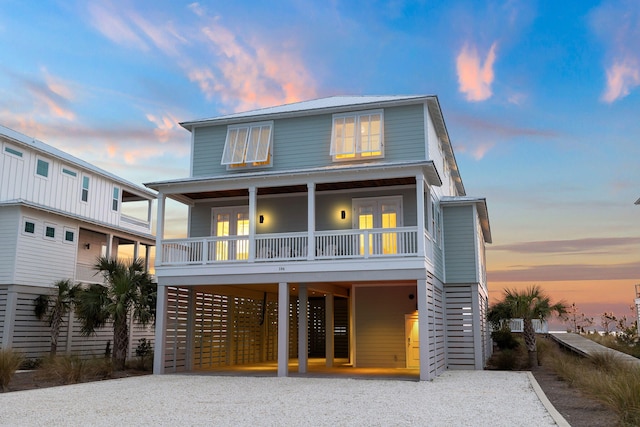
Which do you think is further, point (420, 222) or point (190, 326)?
point (190, 326)

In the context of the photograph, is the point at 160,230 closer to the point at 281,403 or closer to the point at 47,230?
the point at 47,230

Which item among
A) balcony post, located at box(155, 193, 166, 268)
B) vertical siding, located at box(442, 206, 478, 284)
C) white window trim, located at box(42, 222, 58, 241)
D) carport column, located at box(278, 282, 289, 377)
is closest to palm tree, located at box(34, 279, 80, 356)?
white window trim, located at box(42, 222, 58, 241)

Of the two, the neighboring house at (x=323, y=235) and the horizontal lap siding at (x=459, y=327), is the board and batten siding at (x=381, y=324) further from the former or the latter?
the horizontal lap siding at (x=459, y=327)

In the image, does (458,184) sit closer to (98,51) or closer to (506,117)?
(506,117)

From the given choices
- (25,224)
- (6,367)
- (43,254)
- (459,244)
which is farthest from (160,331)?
(459,244)

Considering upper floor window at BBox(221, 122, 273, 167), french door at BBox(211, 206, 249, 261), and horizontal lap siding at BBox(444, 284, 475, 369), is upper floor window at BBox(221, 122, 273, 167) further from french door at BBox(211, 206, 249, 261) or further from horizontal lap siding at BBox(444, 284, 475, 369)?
horizontal lap siding at BBox(444, 284, 475, 369)

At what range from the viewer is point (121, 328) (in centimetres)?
1895

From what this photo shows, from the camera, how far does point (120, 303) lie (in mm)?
18406

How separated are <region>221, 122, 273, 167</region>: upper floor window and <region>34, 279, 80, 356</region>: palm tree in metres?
8.26

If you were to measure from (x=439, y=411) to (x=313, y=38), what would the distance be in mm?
16082

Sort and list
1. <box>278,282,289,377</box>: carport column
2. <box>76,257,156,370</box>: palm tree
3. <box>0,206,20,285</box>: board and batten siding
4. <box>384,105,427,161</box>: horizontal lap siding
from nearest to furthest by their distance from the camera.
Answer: <box>278,282,289,377</box>: carport column < <box>76,257,156,370</box>: palm tree < <box>384,105,427,161</box>: horizontal lap siding < <box>0,206,20,285</box>: board and batten siding

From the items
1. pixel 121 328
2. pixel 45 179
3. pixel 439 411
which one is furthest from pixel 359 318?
pixel 45 179

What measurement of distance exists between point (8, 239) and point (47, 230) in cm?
179

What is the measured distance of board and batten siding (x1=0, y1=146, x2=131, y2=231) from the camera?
24.2 m
